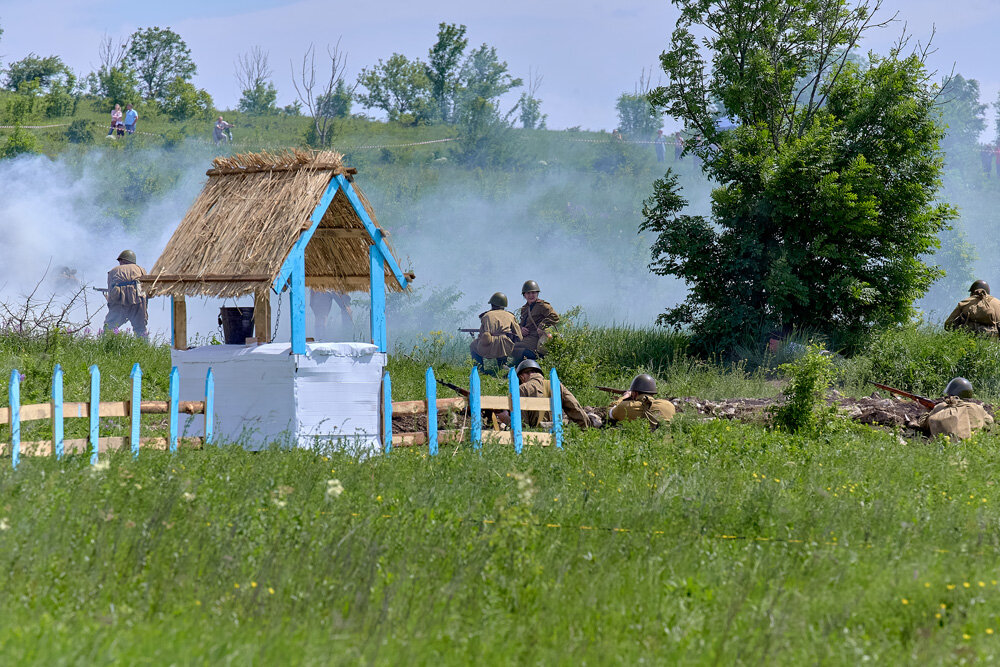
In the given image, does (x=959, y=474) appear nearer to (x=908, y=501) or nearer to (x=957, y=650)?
(x=908, y=501)

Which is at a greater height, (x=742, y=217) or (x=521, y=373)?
(x=742, y=217)

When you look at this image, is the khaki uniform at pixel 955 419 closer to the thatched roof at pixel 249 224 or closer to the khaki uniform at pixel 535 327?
the khaki uniform at pixel 535 327

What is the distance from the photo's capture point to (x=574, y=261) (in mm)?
39719

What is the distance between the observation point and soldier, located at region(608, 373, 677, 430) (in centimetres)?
1048

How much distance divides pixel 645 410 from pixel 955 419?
3460mm

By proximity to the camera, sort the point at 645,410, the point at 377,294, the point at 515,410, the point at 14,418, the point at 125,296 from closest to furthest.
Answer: the point at 14,418
the point at 515,410
the point at 377,294
the point at 645,410
the point at 125,296

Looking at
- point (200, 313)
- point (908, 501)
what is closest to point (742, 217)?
point (908, 501)

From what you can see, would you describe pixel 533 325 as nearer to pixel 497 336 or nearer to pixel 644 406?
pixel 497 336

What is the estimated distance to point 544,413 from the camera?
10609 mm

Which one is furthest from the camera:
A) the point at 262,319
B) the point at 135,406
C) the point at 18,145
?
the point at 18,145

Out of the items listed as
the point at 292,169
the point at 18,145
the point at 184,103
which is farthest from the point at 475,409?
the point at 184,103

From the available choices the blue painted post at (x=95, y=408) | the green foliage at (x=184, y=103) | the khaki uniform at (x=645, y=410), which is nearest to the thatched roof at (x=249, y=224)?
the blue painted post at (x=95, y=408)

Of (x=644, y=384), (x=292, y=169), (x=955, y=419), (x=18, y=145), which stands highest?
(x=18, y=145)

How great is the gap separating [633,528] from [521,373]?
5026mm
